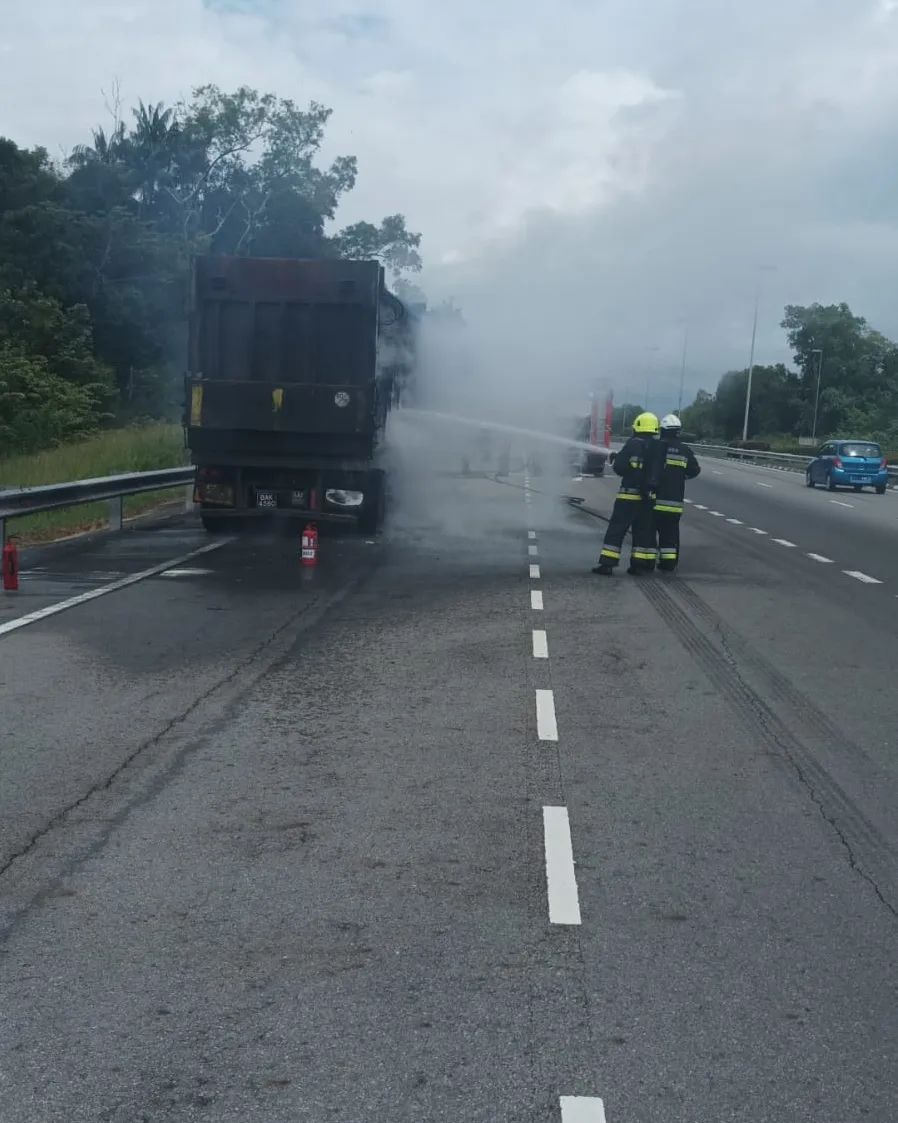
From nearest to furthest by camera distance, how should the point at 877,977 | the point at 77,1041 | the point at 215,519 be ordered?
the point at 77,1041 → the point at 877,977 → the point at 215,519

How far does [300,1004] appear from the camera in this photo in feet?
14.4

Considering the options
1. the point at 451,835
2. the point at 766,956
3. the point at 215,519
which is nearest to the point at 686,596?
the point at 215,519

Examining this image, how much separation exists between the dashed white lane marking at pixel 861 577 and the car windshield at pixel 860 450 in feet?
85.6

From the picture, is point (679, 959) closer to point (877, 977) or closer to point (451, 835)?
point (877, 977)

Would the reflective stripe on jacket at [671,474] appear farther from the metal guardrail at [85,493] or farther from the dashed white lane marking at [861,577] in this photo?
the metal guardrail at [85,493]

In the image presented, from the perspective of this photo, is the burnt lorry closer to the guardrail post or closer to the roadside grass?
the guardrail post

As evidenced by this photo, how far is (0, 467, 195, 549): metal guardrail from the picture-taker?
1545 cm

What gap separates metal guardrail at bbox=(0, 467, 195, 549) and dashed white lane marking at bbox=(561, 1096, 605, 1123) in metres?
12.5

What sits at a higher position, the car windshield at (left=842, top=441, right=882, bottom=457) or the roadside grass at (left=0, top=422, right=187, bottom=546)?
the car windshield at (left=842, top=441, right=882, bottom=457)

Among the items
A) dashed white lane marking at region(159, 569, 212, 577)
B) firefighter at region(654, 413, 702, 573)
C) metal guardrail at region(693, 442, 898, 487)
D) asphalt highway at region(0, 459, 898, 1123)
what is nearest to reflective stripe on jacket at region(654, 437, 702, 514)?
firefighter at region(654, 413, 702, 573)

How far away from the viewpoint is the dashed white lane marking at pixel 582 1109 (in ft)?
12.2

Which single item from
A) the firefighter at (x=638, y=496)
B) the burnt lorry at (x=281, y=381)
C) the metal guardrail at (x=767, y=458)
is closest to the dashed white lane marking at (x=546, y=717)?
the firefighter at (x=638, y=496)

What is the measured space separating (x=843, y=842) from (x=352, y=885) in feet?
7.21

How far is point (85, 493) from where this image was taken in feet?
58.5
